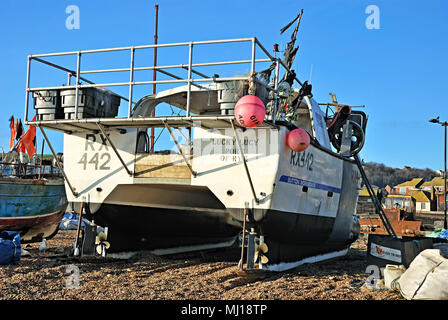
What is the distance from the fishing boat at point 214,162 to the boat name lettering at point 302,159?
17 millimetres

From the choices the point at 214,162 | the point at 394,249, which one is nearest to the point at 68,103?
the point at 214,162

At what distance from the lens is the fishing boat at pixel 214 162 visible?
7.07m

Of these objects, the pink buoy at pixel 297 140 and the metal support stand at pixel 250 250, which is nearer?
the pink buoy at pixel 297 140

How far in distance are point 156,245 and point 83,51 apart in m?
4.21

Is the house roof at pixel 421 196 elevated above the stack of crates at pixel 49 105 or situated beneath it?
situated beneath

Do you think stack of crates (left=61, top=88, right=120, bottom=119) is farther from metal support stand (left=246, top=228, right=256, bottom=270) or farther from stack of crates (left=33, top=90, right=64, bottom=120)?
metal support stand (left=246, top=228, right=256, bottom=270)

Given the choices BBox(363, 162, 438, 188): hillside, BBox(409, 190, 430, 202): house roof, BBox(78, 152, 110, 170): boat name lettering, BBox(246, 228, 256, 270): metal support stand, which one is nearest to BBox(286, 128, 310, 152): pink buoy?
BBox(246, 228, 256, 270): metal support stand

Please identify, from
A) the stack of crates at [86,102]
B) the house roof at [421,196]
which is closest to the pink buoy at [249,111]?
the stack of crates at [86,102]

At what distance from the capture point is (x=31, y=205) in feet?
42.9

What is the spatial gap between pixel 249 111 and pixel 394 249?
124 inches

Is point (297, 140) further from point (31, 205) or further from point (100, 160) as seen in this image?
point (31, 205)

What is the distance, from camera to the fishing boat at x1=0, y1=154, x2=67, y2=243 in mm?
12555

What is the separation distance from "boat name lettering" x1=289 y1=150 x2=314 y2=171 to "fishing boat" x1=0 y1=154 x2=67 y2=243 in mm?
8283

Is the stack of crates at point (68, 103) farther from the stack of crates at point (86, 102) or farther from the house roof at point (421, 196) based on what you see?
the house roof at point (421, 196)
